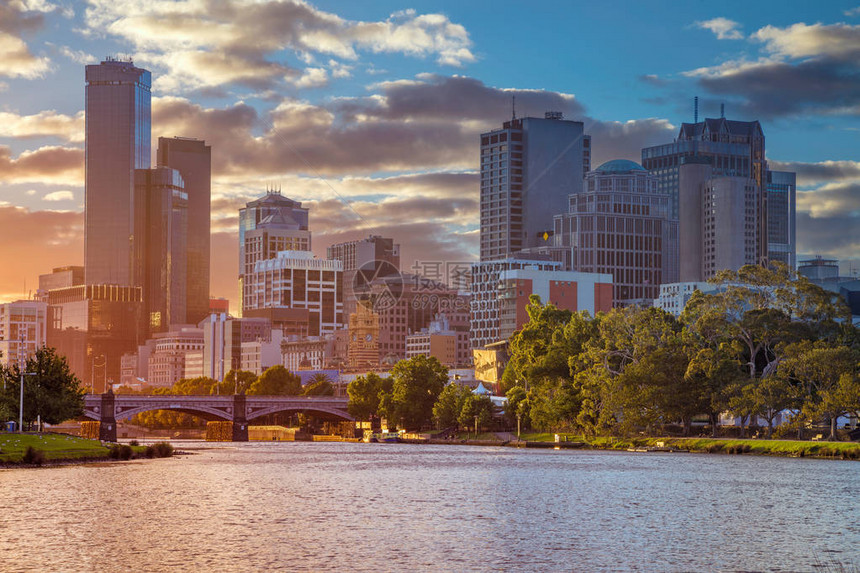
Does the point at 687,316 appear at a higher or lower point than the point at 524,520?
higher

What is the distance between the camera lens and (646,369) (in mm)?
163375

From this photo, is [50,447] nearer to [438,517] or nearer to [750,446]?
[438,517]

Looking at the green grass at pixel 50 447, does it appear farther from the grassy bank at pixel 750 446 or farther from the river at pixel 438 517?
the grassy bank at pixel 750 446

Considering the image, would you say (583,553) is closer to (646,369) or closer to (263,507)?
(263,507)

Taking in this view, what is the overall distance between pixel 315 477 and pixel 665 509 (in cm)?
4631

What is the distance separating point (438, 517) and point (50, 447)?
6871 centimetres

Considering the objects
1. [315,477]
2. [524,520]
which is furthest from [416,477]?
[524,520]

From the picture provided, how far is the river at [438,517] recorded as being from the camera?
65500 millimetres

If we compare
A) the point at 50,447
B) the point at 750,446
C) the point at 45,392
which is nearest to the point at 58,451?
the point at 50,447

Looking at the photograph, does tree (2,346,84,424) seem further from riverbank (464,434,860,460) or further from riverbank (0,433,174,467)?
riverbank (464,434,860,460)

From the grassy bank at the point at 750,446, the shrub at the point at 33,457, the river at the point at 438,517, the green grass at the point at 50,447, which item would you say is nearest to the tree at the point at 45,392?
the green grass at the point at 50,447

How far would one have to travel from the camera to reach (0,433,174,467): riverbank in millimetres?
127812

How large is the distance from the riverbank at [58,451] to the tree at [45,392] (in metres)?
4.53

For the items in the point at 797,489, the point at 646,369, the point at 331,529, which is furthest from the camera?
the point at 646,369
